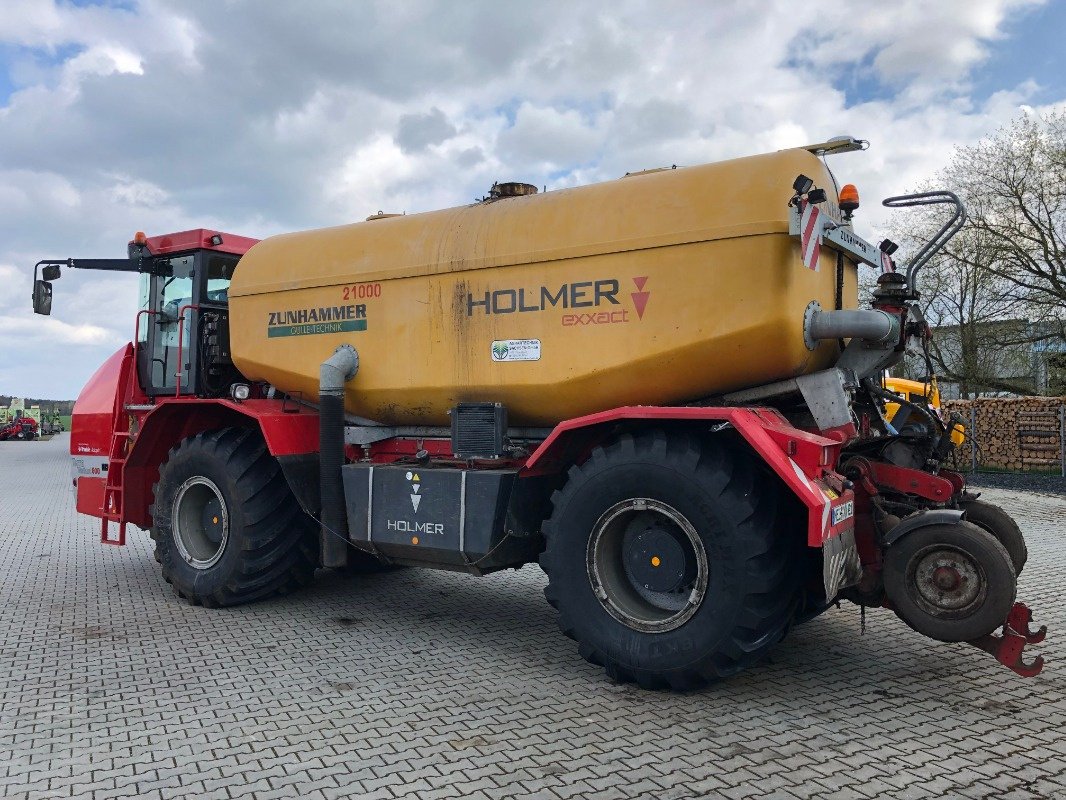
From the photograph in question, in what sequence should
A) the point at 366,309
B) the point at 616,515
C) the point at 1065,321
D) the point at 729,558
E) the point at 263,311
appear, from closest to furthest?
the point at 729,558, the point at 616,515, the point at 366,309, the point at 263,311, the point at 1065,321

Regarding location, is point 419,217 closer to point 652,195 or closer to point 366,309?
point 366,309

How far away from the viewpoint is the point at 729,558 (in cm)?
432

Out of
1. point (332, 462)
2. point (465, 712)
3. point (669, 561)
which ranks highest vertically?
point (332, 462)

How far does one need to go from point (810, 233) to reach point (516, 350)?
1.92 m

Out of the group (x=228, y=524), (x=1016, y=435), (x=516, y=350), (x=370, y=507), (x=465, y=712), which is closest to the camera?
(x=465, y=712)

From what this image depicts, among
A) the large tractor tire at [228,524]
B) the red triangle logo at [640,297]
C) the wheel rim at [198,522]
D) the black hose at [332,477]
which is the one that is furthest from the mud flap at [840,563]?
the wheel rim at [198,522]

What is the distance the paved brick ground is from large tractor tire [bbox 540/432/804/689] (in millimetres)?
283

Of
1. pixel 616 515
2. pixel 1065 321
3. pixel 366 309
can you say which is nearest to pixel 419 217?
pixel 366 309

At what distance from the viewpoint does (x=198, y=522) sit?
22.6ft

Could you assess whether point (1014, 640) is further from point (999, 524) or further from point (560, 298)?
point (560, 298)

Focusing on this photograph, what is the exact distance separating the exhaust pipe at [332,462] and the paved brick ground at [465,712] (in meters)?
0.59

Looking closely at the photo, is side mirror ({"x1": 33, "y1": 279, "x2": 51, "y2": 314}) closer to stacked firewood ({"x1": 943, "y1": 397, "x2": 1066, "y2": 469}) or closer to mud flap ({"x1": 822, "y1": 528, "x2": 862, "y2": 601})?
mud flap ({"x1": 822, "y1": 528, "x2": 862, "y2": 601})

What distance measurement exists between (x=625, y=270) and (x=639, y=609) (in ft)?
6.47

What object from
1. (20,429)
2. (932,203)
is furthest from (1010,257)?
(20,429)
